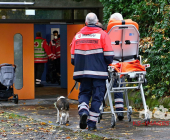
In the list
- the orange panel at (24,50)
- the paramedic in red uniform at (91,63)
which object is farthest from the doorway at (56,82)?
the paramedic in red uniform at (91,63)

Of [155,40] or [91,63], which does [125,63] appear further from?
[155,40]

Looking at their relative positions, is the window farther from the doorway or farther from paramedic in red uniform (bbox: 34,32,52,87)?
paramedic in red uniform (bbox: 34,32,52,87)

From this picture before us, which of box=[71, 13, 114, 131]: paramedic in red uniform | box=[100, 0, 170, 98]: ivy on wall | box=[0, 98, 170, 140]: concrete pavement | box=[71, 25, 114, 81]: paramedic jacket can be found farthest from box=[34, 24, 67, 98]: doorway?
box=[71, 25, 114, 81]: paramedic jacket

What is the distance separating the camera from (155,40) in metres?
8.48

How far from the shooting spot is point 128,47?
7.14 m

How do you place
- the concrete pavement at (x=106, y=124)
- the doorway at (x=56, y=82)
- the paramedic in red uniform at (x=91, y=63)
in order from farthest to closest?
1. the doorway at (x=56, y=82)
2. the paramedic in red uniform at (x=91, y=63)
3. the concrete pavement at (x=106, y=124)

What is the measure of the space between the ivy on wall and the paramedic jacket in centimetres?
217

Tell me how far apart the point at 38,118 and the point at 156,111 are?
2.50 metres

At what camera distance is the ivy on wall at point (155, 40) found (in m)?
8.24

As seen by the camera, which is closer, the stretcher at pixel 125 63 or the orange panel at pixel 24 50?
the stretcher at pixel 125 63

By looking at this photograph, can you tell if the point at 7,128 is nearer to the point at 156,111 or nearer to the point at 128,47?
the point at 128,47

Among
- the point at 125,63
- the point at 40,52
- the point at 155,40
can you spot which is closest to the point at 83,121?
the point at 125,63

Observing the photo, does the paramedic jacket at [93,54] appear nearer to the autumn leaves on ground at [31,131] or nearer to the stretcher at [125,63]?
the stretcher at [125,63]

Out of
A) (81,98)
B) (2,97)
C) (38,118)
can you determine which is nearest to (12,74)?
(2,97)
